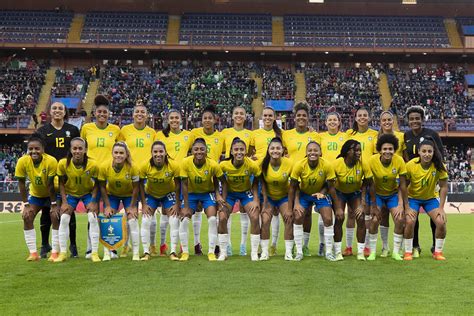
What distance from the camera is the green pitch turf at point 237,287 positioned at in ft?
19.4

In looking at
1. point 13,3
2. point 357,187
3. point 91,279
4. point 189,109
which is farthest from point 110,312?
point 13,3

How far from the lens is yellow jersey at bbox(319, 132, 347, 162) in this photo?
9828 millimetres

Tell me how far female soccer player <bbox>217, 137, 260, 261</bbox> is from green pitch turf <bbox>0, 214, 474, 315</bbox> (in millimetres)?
343

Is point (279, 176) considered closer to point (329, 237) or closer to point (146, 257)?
point (329, 237)

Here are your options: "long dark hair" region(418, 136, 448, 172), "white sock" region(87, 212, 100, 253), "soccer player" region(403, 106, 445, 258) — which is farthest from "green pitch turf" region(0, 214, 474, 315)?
"soccer player" region(403, 106, 445, 258)

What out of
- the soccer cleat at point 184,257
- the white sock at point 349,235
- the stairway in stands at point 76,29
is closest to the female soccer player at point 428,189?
the white sock at point 349,235

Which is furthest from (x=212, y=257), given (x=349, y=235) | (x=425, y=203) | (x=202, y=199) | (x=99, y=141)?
(x=425, y=203)

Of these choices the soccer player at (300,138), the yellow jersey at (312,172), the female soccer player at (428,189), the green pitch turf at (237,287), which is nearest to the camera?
the green pitch turf at (237,287)

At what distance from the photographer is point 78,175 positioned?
358 inches

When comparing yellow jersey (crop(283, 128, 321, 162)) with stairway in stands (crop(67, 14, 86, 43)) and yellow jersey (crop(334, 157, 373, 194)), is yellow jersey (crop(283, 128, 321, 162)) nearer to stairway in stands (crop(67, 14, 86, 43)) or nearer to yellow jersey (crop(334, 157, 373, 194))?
yellow jersey (crop(334, 157, 373, 194))

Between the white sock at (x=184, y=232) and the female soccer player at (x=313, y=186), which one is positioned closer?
the female soccer player at (x=313, y=186)

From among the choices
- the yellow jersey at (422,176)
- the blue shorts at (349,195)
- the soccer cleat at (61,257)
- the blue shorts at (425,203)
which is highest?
the yellow jersey at (422,176)

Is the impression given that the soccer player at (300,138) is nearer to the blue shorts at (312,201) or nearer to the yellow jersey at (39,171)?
the blue shorts at (312,201)

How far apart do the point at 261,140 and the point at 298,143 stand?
1.98 feet
